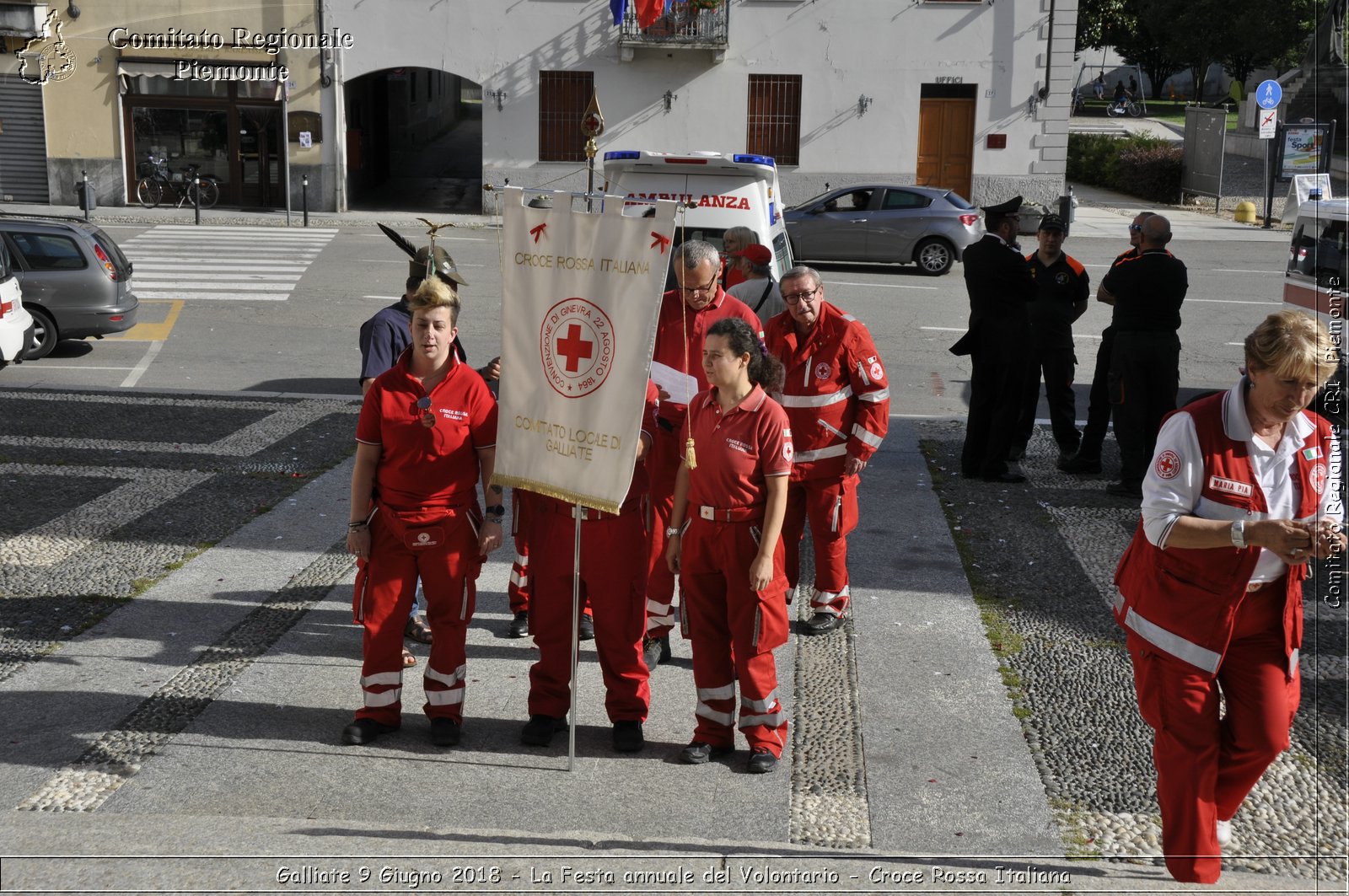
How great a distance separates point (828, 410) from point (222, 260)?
58.4 ft

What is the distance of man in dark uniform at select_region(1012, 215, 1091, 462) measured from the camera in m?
10.1

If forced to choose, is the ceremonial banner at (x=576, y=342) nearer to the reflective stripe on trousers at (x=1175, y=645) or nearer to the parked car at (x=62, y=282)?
the reflective stripe on trousers at (x=1175, y=645)

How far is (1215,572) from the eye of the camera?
4.05 m

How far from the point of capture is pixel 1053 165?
1257 inches

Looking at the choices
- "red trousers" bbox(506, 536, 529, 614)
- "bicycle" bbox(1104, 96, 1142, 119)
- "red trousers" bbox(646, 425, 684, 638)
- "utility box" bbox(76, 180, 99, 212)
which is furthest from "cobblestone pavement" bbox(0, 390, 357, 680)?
"bicycle" bbox(1104, 96, 1142, 119)

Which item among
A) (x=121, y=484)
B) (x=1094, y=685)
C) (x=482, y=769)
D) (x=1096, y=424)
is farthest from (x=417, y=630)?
(x=1096, y=424)

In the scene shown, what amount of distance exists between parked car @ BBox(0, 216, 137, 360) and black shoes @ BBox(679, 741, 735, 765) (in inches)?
457

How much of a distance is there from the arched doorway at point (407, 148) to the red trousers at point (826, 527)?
2095cm

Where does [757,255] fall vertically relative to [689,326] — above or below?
above

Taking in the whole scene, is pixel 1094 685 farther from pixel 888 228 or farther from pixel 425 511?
pixel 888 228

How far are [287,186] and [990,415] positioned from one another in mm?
23239

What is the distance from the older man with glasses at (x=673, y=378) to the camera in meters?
5.95

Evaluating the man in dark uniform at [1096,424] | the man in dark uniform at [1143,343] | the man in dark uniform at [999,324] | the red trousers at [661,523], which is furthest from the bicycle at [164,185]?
the red trousers at [661,523]

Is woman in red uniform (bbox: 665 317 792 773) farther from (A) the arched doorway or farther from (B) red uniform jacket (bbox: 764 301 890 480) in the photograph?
(A) the arched doorway
